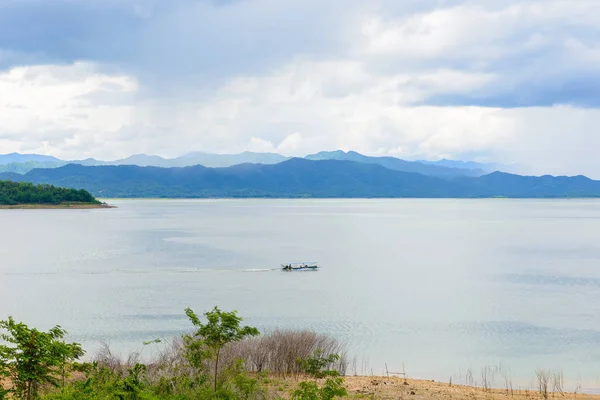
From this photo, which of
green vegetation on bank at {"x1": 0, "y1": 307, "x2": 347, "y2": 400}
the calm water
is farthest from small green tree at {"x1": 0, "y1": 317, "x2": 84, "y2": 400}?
the calm water

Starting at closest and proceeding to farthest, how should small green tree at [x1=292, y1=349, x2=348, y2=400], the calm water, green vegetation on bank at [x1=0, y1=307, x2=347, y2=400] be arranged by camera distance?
green vegetation on bank at [x1=0, y1=307, x2=347, y2=400]
small green tree at [x1=292, y1=349, x2=348, y2=400]
the calm water

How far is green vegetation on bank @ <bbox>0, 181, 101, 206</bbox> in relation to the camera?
15550 cm

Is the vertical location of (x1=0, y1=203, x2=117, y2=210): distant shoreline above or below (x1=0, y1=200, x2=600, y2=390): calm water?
above

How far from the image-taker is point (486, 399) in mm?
15516

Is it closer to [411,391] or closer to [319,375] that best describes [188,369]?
[319,375]

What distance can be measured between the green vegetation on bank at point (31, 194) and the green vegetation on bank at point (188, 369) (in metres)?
148

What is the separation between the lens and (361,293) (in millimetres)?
40062

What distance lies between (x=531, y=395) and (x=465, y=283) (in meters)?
28.3

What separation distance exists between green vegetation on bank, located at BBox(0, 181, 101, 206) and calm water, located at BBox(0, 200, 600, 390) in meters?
80.0

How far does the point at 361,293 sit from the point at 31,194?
135 metres

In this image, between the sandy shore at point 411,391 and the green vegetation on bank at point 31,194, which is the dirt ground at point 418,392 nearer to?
the sandy shore at point 411,391

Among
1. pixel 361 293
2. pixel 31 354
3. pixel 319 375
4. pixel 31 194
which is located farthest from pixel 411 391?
pixel 31 194

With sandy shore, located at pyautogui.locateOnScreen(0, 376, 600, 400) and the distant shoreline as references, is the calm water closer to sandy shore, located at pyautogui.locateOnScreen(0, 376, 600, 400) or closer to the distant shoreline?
sandy shore, located at pyautogui.locateOnScreen(0, 376, 600, 400)

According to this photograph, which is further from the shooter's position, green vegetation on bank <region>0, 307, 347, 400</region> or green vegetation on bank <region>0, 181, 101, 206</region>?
green vegetation on bank <region>0, 181, 101, 206</region>
